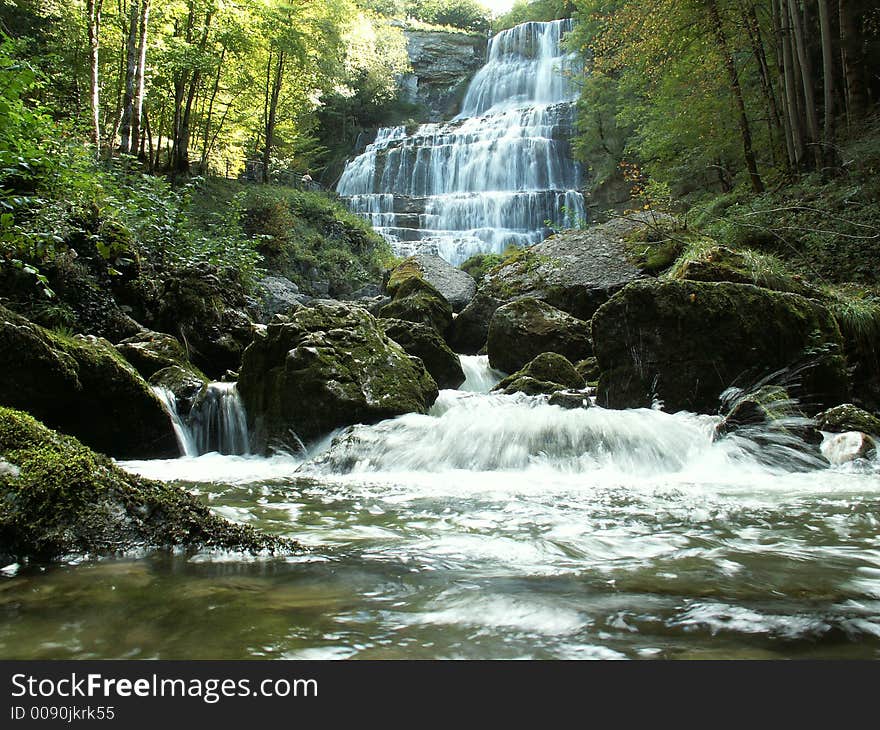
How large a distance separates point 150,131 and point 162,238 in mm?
13276

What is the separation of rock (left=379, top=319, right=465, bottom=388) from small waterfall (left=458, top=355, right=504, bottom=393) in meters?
0.24

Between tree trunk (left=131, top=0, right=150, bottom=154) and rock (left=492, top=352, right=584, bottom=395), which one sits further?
tree trunk (left=131, top=0, right=150, bottom=154)

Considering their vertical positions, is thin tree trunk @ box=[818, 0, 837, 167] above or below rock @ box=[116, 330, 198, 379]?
above

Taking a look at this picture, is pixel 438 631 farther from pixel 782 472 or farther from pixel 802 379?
pixel 802 379

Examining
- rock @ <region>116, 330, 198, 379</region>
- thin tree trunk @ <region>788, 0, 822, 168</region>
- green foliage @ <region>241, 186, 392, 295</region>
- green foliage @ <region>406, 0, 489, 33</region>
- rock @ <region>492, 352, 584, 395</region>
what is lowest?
rock @ <region>492, 352, 584, 395</region>

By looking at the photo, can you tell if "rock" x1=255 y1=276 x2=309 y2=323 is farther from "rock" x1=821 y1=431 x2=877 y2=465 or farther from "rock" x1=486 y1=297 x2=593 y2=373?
"rock" x1=821 y1=431 x2=877 y2=465

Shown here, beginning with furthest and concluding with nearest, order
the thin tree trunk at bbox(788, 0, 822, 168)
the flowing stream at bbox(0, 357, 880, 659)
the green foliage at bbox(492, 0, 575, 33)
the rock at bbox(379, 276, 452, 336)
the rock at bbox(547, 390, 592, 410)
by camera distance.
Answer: the green foliage at bbox(492, 0, 575, 33) < the rock at bbox(379, 276, 452, 336) < the thin tree trunk at bbox(788, 0, 822, 168) < the rock at bbox(547, 390, 592, 410) < the flowing stream at bbox(0, 357, 880, 659)

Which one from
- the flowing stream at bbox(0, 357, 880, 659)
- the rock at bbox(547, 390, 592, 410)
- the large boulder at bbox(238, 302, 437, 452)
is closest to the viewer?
the flowing stream at bbox(0, 357, 880, 659)

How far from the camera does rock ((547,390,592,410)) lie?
24.4 ft

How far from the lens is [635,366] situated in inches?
299

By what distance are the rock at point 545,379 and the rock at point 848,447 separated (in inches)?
133

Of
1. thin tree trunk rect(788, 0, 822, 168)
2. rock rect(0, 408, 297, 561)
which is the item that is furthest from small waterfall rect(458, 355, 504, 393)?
rock rect(0, 408, 297, 561)

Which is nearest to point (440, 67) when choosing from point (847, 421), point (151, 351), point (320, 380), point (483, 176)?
point (483, 176)

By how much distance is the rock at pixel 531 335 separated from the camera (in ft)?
34.0
